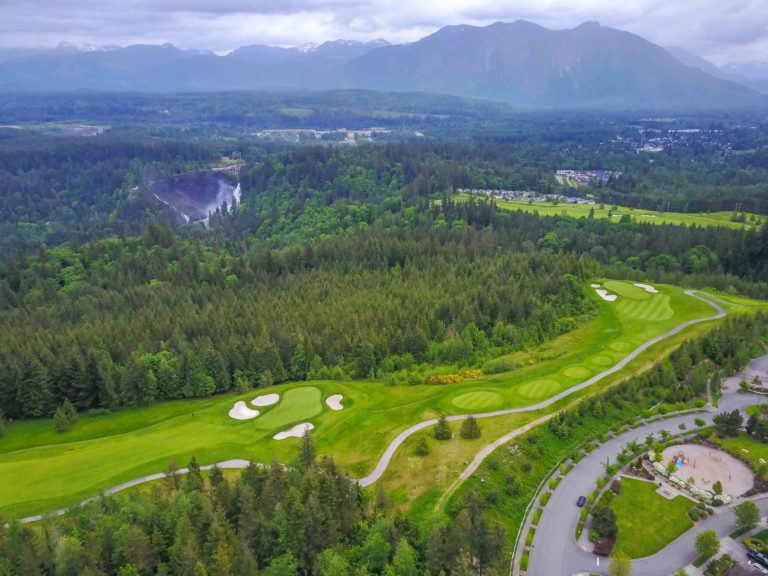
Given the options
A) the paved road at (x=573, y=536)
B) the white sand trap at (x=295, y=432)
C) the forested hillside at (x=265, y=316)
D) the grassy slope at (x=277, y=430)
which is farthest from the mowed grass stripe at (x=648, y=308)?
the white sand trap at (x=295, y=432)

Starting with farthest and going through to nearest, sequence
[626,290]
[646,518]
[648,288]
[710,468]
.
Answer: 1. [648,288]
2. [626,290]
3. [710,468]
4. [646,518]

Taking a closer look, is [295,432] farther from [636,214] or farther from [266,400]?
[636,214]

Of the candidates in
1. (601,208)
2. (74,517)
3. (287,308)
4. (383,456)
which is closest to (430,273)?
(287,308)

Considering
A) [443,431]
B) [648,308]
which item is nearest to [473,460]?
[443,431]

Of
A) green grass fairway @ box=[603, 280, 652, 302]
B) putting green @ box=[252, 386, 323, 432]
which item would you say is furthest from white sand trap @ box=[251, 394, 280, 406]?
green grass fairway @ box=[603, 280, 652, 302]

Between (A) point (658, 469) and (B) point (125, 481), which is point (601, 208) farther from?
(B) point (125, 481)
